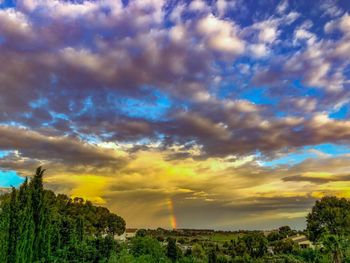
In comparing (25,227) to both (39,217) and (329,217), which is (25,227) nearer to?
(39,217)

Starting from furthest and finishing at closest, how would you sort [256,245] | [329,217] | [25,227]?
[256,245]
[329,217]
[25,227]

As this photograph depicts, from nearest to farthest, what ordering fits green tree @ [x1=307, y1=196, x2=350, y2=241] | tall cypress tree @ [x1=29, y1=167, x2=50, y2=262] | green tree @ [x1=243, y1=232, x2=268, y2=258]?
tall cypress tree @ [x1=29, y1=167, x2=50, y2=262], green tree @ [x1=307, y1=196, x2=350, y2=241], green tree @ [x1=243, y1=232, x2=268, y2=258]

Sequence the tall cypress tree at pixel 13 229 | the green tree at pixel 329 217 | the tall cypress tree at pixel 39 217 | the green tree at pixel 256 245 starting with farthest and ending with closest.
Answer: the green tree at pixel 256 245, the green tree at pixel 329 217, the tall cypress tree at pixel 39 217, the tall cypress tree at pixel 13 229

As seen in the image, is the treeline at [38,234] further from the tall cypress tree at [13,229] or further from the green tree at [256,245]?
the green tree at [256,245]

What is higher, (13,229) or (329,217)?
(329,217)

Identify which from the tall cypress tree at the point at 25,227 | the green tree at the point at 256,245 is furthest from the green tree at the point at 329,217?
the tall cypress tree at the point at 25,227

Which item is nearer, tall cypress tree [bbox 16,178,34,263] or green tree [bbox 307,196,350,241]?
tall cypress tree [bbox 16,178,34,263]

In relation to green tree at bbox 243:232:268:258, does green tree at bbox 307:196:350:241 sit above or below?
above

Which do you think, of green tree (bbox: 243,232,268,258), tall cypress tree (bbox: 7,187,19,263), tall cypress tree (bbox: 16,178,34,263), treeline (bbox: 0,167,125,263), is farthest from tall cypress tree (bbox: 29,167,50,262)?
green tree (bbox: 243,232,268,258)

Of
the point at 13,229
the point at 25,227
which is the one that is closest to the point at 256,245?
the point at 25,227

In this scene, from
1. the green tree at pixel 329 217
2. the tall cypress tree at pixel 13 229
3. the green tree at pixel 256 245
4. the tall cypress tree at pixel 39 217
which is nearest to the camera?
the tall cypress tree at pixel 13 229

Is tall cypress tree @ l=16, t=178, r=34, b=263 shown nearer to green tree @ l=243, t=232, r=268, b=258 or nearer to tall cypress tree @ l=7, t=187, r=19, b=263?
tall cypress tree @ l=7, t=187, r=19, b=263

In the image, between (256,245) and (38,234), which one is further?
(256,245)

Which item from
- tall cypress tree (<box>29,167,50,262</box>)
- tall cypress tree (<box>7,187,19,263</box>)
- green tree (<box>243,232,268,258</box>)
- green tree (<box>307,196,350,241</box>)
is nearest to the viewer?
tall cypress tree (<box>7,187,19,263</box>)
